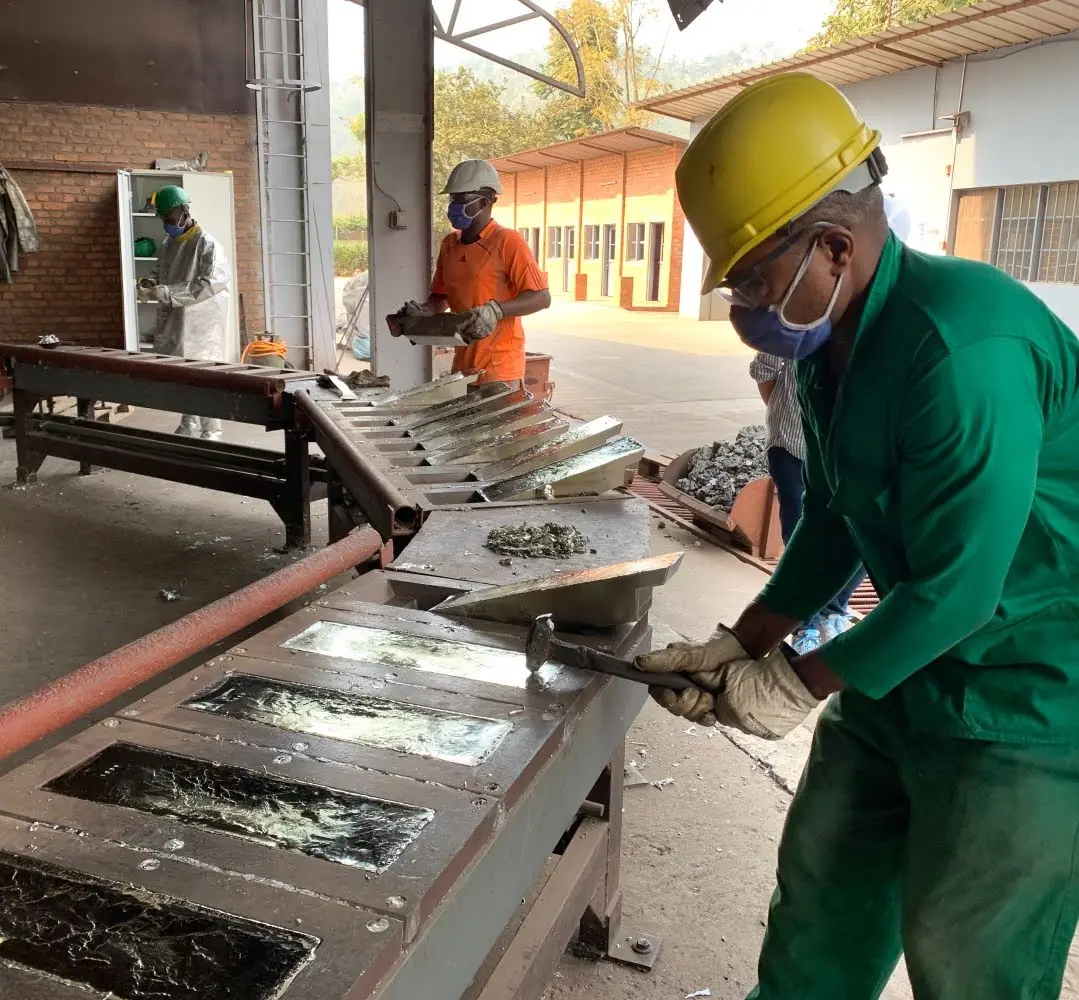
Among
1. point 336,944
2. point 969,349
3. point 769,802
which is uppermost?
point 969,349

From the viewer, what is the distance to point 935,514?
1208mm

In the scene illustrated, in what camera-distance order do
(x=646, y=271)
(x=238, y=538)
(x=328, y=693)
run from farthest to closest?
(x=646, y=271) < (x=238, y=538) < (x=328, y=693)

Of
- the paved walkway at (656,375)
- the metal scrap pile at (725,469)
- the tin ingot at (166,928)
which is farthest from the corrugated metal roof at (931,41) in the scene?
the tin ingot at (166,928)

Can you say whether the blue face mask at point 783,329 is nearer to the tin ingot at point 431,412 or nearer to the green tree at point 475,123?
the tin ingot at point 431,412

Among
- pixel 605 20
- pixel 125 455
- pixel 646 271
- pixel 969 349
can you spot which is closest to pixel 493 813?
pixel 969 349

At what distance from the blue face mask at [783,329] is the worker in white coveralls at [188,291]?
18.5 ft

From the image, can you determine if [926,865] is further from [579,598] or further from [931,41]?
[931,41]

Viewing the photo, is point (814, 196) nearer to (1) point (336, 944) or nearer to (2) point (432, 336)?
(1) point (336, 944)

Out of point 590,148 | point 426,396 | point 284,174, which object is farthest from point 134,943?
point 590,148

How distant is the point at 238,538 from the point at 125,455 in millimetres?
802

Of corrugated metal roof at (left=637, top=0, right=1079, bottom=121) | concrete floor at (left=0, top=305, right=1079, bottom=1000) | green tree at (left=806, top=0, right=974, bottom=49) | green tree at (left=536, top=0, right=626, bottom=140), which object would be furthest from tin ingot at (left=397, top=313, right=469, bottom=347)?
green tree at (left=536, top=0, right=626, bottom=140)

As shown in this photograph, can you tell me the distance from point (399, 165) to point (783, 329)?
673cm

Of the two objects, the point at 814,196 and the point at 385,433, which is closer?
the point at 814,196

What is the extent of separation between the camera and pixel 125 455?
538 centimetres
